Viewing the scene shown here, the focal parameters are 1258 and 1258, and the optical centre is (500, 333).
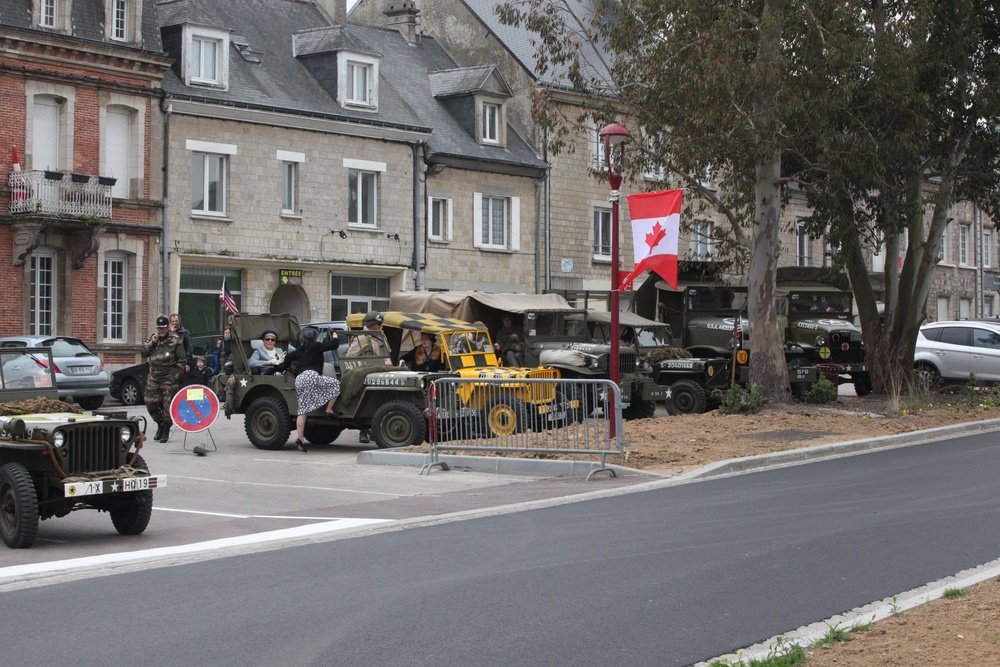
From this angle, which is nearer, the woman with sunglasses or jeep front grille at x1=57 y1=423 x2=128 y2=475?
jeep front grille at x1=57 y1=423 x2=128 y2=475

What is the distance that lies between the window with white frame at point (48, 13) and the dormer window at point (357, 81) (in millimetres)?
7920

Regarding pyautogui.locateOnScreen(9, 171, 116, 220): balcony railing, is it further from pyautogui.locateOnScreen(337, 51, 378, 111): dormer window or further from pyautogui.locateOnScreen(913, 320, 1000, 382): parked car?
pyautogui.locateOnScreen(913, 320, 1000, 382): parked car

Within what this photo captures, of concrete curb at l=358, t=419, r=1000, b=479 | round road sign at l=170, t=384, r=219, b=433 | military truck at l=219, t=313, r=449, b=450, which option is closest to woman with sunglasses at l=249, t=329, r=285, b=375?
military truck at l=219, t=313, r=449, b=450

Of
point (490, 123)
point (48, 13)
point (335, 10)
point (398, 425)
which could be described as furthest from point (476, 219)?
point (398, 425)

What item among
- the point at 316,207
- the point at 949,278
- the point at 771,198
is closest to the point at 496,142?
the point at 316,207

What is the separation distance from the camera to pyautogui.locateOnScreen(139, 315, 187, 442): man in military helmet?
18.3 m

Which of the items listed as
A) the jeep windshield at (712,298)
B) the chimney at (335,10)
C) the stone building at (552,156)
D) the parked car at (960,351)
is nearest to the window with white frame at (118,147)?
the chimney at (335,10)

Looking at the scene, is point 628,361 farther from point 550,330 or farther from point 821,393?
point 821,393

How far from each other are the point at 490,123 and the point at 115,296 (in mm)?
13134

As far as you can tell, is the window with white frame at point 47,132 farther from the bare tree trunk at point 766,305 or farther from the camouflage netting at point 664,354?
the bare tree trunk at point 766,305

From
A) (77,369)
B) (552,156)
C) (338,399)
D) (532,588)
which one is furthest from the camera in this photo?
(552,156)

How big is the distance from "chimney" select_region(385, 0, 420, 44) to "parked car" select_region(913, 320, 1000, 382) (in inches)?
780

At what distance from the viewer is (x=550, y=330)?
2355cm

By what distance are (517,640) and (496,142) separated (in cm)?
3225
